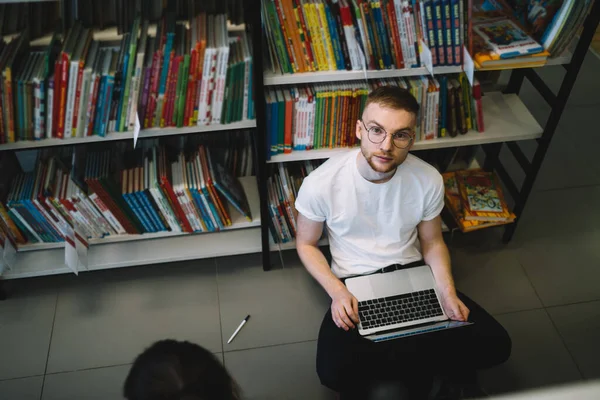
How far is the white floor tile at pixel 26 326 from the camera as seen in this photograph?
2.18 metres

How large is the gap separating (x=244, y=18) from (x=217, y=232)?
3.23ft

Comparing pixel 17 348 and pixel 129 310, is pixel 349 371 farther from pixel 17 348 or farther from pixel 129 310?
pixel 17 348

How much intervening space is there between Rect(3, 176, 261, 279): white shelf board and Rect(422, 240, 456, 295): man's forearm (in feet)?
2.47

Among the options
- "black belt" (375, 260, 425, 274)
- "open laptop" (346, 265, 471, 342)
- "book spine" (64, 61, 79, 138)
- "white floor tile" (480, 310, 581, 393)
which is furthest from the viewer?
"white floor tile" (480, 310, 581, 393)

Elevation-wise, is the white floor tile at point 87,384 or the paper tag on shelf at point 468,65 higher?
the paper tag on shelf at point 468,65

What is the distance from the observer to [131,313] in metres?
2.35

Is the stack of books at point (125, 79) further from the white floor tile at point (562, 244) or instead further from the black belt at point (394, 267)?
the white floor tile at point (562, 244)

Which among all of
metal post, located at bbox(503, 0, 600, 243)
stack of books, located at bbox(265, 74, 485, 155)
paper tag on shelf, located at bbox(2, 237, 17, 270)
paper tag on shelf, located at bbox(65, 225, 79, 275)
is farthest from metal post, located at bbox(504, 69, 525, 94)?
paper tag on shelf, located at bbox(2, 237, 17, 270)

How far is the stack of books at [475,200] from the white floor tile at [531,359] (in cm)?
42

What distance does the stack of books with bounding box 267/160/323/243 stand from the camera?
2.23 m

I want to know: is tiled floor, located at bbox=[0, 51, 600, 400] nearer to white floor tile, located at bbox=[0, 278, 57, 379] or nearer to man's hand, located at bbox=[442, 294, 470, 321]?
white floor tile, located at bbox=[0, 278, 57, 379]

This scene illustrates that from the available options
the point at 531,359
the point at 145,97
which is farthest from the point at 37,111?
the point at 531,359

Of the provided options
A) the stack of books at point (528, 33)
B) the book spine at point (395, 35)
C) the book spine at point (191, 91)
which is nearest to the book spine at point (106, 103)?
the book spine at point (191, 91)

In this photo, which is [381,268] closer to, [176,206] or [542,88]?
[176,206]
